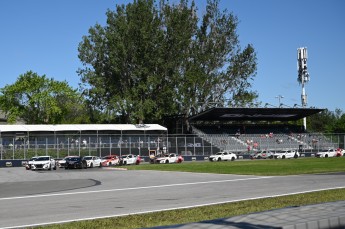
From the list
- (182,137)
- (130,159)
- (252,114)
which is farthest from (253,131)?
(130,159)

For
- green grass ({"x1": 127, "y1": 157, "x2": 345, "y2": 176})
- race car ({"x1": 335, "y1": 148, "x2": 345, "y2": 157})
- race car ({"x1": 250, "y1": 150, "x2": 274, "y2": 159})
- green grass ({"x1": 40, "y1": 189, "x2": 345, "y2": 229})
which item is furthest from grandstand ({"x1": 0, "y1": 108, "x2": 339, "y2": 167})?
green grass ({"x1": 40, "y1": 189, "x2": 345, "y2": 229})

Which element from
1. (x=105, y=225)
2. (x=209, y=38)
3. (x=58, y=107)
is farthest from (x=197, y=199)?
(x=58, y=107)

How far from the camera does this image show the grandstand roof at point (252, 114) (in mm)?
70438

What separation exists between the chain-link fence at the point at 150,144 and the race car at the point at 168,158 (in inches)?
121

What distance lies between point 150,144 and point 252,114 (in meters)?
20.6

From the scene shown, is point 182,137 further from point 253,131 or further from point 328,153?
point 328,153

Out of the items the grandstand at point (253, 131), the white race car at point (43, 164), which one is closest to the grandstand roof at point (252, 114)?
the grandstand at point (253, 131)

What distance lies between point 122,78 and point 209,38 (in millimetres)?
14925

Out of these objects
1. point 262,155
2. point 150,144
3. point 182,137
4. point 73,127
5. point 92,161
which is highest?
point 73,127

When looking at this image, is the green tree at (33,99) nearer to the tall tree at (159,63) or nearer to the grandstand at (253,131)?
the tall tree at (159,63)

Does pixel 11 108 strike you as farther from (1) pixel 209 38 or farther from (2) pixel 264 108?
(2) pixel 264 108

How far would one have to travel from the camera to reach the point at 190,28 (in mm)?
73875

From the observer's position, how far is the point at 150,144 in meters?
61.0

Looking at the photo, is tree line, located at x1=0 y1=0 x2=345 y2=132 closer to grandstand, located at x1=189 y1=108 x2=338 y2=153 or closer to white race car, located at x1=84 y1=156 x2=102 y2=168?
grandstand, located at x1=189 y1=108 x2=338 y2=153
